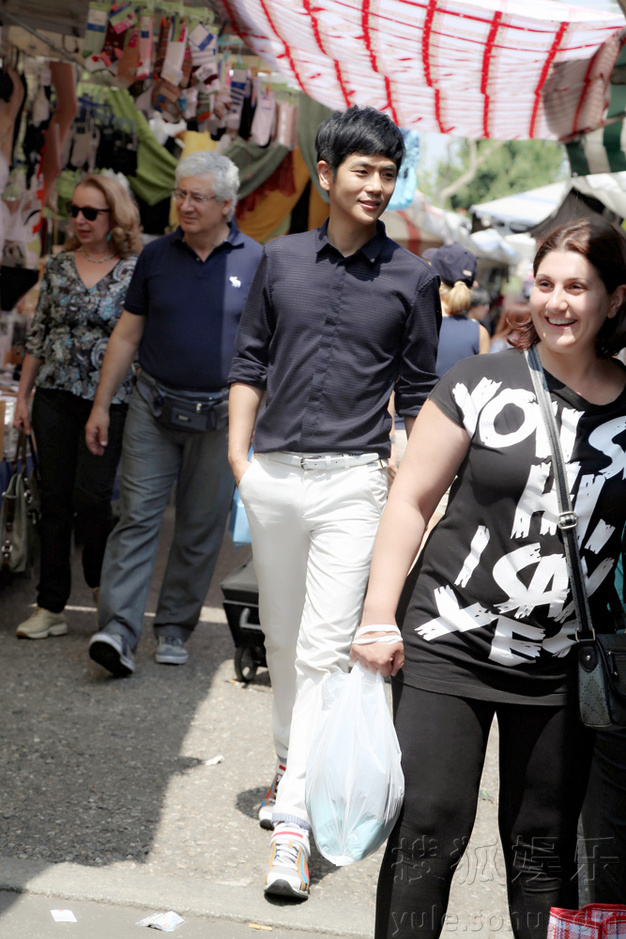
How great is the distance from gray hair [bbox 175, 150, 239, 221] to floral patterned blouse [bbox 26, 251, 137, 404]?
771 millimetres

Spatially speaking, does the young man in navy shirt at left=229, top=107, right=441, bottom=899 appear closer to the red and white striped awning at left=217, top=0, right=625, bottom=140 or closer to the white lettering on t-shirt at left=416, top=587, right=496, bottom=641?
the white lettering on t-shirt at left=416, top=587, right=496, bottom=641

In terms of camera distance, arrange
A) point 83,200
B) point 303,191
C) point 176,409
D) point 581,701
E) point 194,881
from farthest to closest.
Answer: point 303,191, point 83,200, point 176,409, point 194,881, point 581,701

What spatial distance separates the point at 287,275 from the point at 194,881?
6.03ft

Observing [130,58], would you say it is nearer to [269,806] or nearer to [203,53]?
[203,53]

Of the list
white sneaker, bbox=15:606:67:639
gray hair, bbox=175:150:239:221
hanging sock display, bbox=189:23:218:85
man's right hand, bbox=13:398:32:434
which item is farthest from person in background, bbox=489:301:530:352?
white sneaker, bbox=15:606:67:639

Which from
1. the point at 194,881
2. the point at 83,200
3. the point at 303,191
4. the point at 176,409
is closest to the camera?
the point at 194,881

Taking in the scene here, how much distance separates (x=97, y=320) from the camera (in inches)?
218

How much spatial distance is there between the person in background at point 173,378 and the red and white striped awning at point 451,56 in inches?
46.9

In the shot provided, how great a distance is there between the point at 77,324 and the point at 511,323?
3.20m

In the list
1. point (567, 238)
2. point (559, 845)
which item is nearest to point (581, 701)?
point (559, 845)

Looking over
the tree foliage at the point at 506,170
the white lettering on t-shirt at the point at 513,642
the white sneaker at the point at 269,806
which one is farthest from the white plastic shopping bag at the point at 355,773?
the tree foliage at the point at 506,170

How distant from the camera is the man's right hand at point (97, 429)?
207 inches

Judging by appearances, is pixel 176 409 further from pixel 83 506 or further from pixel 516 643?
pixel 516 643

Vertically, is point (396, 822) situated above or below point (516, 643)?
below
